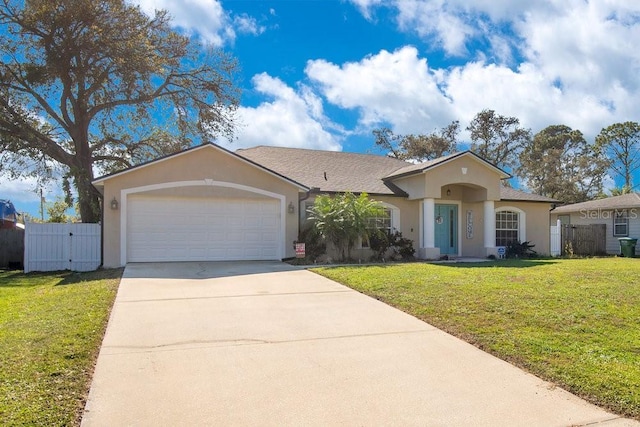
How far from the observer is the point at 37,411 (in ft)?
11.8

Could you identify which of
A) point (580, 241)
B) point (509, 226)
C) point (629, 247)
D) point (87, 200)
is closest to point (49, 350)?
point (87, 200)

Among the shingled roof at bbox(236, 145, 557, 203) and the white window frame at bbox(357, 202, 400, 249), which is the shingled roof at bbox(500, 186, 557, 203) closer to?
the shingled roof at bbox(236, 145, 557, 203)

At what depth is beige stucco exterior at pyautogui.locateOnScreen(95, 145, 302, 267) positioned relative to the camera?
13.6 m

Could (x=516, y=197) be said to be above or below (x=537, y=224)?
above

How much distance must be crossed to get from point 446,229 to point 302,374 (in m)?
15.3

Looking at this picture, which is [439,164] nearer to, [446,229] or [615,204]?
[446,229]

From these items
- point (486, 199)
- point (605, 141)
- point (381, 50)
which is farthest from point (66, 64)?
point (605, 141)

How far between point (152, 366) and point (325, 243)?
10.7m

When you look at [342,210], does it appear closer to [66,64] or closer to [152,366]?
[152,366]

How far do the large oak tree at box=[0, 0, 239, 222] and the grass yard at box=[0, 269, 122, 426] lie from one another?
36.4 ft

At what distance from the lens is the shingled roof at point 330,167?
1752 centimetres

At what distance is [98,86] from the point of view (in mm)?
19328

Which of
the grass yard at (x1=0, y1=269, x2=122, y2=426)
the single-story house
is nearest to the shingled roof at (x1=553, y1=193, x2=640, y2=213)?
the single-story house

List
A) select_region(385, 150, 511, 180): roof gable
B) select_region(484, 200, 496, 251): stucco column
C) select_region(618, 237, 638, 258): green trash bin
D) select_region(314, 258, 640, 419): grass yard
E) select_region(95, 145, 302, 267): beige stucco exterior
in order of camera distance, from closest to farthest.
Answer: select_region(314, 258, 640, 419): grass yard
select_region(95, 145, 302, 267): beige stucco exterior
select_region(385, 150, 511, 180): roof gable
select_region(484, 200, 496, 251): stucco column
select_region(618, 237, 638, 258): green trash bin
